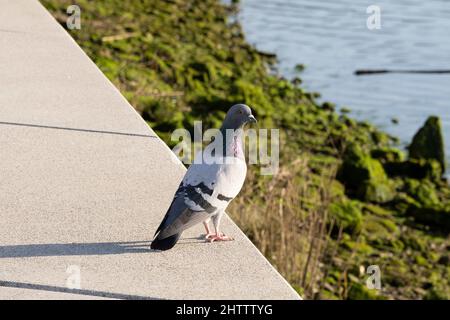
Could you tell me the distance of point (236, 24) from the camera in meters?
21.3

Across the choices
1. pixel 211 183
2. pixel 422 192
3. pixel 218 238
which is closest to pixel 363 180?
pixel 422 192

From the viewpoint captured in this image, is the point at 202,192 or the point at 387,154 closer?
the point at 202,192

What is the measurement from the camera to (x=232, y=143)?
157 inches

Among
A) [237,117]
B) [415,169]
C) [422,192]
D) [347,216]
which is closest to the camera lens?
[237,117]

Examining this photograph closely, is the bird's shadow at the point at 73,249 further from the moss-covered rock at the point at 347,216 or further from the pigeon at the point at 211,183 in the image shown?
the moss-covered rock at the point at 347,216

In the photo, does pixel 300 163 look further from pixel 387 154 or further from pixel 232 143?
pixel 232 143

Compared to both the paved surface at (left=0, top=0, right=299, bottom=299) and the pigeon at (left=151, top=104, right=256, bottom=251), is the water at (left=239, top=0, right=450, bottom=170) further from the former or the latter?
the pigeon at (left=151, top=104, right=256, bottom=251)

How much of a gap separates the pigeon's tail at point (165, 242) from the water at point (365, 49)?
412 inches

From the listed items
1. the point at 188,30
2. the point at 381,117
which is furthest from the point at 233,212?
the point at 188,30

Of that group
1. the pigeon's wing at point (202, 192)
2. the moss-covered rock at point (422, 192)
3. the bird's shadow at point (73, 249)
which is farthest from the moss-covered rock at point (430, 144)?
the pigeon's wing at point (202, 192)

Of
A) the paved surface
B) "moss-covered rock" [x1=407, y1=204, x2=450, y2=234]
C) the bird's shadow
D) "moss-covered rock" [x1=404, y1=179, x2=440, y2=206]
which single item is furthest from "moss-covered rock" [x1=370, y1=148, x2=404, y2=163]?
the bird's shadow

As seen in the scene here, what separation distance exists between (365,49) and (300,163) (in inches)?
435

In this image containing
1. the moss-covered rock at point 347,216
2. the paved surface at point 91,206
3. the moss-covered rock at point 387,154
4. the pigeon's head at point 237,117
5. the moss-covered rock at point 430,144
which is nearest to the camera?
the paved surface at point 91,206

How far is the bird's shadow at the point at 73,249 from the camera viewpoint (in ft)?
13.4
